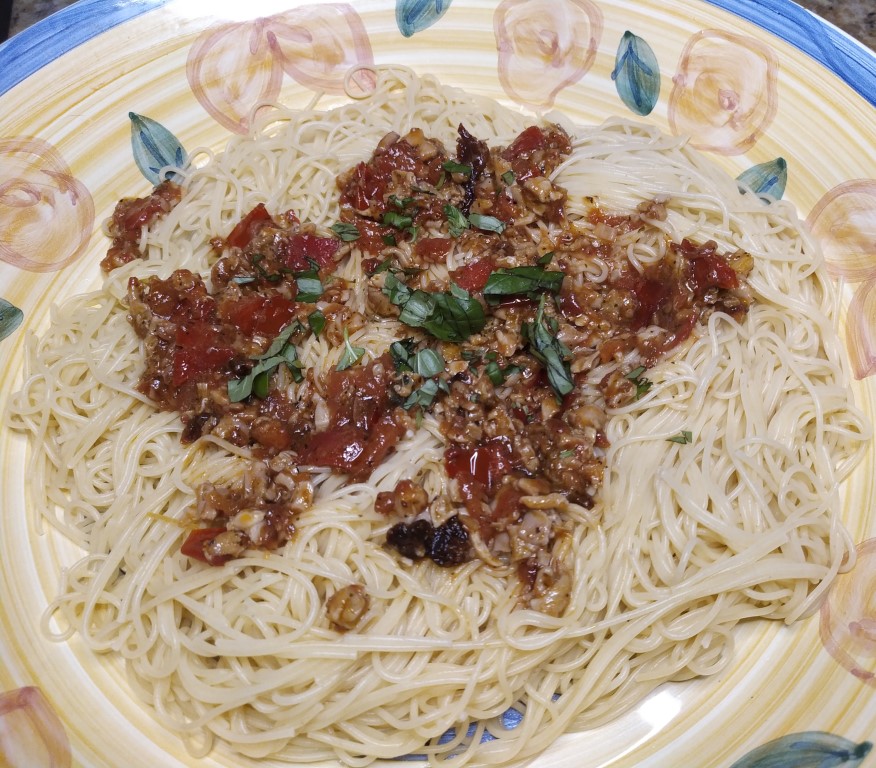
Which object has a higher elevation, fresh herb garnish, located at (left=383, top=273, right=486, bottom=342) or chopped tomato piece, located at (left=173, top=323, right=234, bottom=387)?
chopped tomato piece, located at (left=173, top=323, right=234, bottom=387)

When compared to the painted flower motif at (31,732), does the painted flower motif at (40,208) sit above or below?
above

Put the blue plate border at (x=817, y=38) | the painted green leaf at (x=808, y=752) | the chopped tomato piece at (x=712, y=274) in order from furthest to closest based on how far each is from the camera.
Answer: the blue plate border at (x=817, y=38), the chopped tomato piece at (x=712, y=274), the painted green leaf at (x=808, y=752)

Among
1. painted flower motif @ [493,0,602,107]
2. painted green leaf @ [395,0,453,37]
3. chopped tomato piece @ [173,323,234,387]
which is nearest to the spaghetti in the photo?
chopped tomato piece @ [173,323,234,387]

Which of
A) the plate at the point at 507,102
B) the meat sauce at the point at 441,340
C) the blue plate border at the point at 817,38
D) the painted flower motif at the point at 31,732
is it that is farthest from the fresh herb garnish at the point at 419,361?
the blue plate border at the point at 817,38

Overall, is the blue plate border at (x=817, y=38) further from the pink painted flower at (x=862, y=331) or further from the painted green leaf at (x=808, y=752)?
the painted green leaf at (x=808, y=752)

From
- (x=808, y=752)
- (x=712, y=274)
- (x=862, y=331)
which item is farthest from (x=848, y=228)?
(x=808, y=752)

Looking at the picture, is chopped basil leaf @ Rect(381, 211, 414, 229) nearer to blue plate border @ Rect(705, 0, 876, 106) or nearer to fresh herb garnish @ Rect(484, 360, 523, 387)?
fresh herb garnish @ Rect(484, 360, 523, 387)
